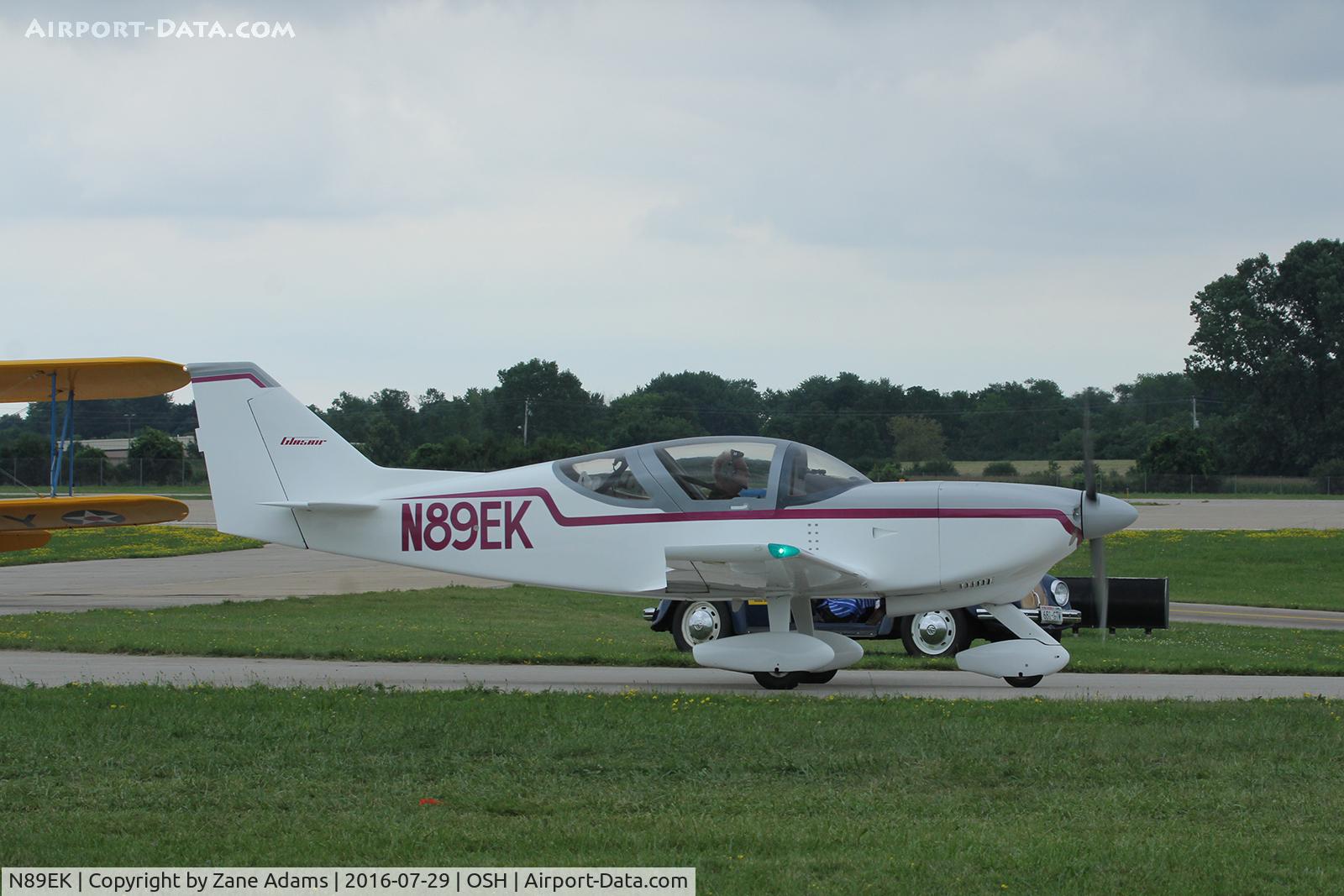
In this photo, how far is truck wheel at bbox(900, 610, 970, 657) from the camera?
15.6 meters

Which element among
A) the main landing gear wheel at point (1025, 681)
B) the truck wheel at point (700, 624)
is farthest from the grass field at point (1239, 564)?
the main landing gear wheel at point (1025, 681)

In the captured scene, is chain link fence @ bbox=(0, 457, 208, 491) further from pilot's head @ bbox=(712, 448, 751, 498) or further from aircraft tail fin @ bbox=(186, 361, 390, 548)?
pilot's head @ bbox=(712, 448, 751, 498)

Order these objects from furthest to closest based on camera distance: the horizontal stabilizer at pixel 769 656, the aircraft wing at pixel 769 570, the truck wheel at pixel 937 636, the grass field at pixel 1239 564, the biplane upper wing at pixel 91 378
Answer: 1. the grass field at pixel 1239 564
2. the biplane upper wing at pixel 91 378
3. the truck wheel at pixel 937 636
4. the horizontal stabilizer at pixel 769 656
5. the aircraft wing at pixel 769 570

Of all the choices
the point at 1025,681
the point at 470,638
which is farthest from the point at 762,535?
the point at 470,638

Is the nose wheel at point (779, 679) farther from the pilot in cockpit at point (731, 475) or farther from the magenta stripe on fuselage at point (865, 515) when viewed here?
the pilot in cockpit at point (731, 475)

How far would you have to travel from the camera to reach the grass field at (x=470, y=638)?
47.1ft

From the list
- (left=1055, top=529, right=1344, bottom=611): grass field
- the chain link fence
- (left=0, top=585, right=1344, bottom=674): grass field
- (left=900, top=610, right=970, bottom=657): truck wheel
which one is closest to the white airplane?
(left=0, top=585, right=1344, bottom=674): grass field

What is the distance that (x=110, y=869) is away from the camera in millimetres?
5527

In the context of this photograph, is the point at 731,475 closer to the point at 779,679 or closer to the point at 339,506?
the point at 779,679

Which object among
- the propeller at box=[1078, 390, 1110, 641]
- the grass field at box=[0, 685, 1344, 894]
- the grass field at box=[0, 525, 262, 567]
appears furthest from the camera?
the grass field at box=[0, 525, 262, 567]

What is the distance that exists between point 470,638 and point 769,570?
20.4ft

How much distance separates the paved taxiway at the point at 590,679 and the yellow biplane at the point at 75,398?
7.26 meters

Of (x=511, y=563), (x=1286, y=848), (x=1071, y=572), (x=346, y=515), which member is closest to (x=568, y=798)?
(x=1286, y=848)

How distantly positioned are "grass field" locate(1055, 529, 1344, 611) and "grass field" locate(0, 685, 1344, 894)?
71.0 ft
